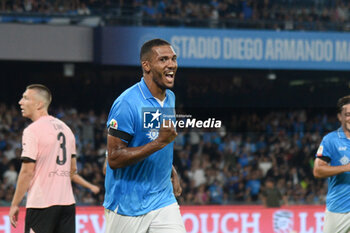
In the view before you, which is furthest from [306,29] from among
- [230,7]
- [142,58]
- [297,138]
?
[142,58]

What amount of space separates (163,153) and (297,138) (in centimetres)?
1270

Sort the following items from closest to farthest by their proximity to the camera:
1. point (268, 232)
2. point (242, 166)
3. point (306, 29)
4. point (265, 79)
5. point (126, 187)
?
Result: point (126, 187)
point (268, 232)
point (242, 166)
point (306, 29)
point (265, 79)

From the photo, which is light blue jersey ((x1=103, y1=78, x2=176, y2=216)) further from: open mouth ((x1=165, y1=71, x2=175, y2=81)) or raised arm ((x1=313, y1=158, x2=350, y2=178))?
raised arm ((x1=313, y1=158, x2=350, y2=178))

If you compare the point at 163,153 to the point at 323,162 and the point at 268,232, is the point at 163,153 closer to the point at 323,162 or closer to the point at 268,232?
the point at 323,162

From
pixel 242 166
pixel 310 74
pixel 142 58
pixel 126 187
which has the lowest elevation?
pixel 242 166

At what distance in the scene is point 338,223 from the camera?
586 cm

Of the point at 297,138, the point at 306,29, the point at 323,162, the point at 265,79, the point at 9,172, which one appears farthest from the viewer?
the point at 265,79

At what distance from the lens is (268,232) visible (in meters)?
9.62

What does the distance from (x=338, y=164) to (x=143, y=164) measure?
2421mm

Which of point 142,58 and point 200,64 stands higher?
point 142,58

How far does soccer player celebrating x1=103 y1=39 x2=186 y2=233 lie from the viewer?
13.3ft

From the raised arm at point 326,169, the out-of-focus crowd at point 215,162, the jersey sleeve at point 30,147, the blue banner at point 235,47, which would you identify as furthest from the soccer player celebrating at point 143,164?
the blue banner at point 235,47

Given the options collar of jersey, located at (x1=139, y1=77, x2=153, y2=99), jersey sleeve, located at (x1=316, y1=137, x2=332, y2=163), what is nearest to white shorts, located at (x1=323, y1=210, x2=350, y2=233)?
jersey sleeve, located at (x1=316, y1=137, x2=332, y2=163)

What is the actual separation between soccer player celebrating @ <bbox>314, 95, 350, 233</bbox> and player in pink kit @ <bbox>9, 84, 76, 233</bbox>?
2.21 meters
